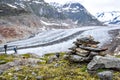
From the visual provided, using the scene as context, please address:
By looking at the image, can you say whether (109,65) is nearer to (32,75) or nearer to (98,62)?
(98,62)

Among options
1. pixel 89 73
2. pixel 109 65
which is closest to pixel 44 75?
pixel 89 73

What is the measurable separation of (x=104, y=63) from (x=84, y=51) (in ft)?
12.0

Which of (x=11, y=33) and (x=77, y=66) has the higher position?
(x=77, y=66)

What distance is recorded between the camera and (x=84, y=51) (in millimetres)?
29922

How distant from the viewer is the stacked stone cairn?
29250 mm

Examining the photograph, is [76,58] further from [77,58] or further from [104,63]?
[104,63]

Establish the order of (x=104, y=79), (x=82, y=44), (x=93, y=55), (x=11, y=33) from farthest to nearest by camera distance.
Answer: (x=11, y=33)
(x=82, y=44)
(x=93, y=55)
(x=104, y=79)

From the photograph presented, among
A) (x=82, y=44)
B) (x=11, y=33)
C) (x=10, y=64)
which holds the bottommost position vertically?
(x=11, y=33)

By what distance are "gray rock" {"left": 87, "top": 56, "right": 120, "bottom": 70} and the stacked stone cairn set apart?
6.79 ft

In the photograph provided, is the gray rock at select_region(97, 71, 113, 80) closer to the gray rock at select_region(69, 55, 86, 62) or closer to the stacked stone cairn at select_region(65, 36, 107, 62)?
the stacked stone cairn at select_region(65, 36, 107, 62)

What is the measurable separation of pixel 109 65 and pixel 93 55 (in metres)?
2.63

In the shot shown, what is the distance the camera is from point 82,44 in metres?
32.0

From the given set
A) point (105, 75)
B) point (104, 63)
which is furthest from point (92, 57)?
point (105, 75)

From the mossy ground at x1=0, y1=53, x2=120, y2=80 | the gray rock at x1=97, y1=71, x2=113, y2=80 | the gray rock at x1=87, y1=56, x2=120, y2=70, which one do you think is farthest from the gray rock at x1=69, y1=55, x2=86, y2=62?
the gray rock at x1=97, y1=71, x2=113, y2=80
